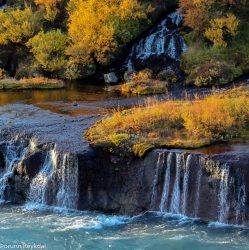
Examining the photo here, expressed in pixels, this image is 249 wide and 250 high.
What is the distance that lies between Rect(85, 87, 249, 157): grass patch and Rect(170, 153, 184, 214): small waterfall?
2.82ft

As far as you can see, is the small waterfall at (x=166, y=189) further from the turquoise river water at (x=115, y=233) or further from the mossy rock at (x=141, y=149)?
the mossy rock at (x=141, y=149)

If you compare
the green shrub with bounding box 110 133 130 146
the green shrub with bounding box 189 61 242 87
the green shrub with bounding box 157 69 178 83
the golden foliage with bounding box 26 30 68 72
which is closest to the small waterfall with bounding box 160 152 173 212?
the green shrub with bounding box 110 133 130 146

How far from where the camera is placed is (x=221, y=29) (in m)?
36.3

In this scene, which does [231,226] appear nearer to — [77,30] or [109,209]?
[109,209]

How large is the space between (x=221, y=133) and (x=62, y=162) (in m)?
6.56

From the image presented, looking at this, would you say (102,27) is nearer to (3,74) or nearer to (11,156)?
(3,74)

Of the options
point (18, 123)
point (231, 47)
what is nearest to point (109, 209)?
point (18, 123)

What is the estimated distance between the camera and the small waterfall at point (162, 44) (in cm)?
3822

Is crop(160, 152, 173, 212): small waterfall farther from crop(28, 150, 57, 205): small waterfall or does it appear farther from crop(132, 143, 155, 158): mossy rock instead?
crop(28, 150, 57, 205): small waterfall

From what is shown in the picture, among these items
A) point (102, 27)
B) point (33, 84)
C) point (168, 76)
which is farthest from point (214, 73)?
point (33, 84)

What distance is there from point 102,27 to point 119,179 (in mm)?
20245

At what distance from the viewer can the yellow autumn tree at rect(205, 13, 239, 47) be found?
3616 cm

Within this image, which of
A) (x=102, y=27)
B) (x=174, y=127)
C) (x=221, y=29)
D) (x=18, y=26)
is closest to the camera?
(x=174, y=127)

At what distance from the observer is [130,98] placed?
32.1 meters
